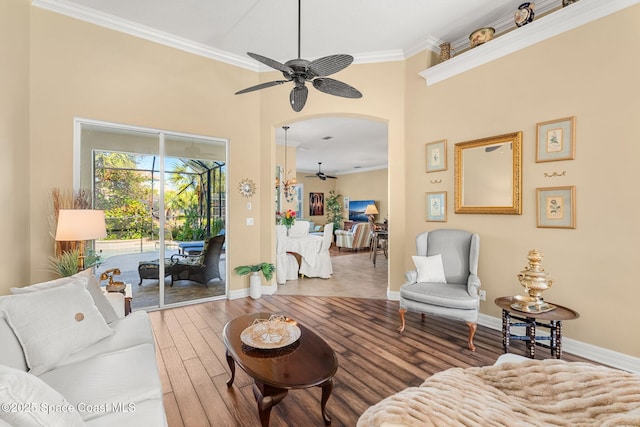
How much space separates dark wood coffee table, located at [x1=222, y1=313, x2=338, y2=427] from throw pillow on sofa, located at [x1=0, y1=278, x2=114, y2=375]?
33.7 inches

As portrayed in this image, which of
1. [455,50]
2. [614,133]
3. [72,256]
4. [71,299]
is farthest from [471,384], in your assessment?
[455,50]

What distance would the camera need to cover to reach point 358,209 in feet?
40.2

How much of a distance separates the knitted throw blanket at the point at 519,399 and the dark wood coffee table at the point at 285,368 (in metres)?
0.63

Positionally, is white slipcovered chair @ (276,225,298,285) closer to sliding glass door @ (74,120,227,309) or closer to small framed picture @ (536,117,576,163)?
sliding glass door @ (74,120,227,309)

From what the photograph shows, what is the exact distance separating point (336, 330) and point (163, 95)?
3759 mm

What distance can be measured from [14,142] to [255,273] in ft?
9.97

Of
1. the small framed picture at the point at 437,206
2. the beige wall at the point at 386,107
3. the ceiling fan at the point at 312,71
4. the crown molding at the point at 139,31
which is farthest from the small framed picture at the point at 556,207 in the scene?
the crown molding at the point at 139,31

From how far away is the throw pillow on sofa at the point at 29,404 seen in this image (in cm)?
83

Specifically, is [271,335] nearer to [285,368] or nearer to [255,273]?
[285,368]

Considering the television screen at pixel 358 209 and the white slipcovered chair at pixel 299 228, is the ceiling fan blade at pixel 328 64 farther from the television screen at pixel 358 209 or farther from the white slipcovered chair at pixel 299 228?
the television screen at pixel 358 209

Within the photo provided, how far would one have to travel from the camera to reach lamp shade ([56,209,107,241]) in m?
2.59

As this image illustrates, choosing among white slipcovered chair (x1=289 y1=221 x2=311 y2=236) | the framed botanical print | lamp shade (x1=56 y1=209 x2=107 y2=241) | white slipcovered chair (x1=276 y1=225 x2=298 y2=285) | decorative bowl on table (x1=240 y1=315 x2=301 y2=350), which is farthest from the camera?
the framed botanical print

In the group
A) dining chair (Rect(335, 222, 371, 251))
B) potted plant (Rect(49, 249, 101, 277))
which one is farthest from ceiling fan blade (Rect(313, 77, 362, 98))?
dining chair (Rect(335, 222, 371, 251))

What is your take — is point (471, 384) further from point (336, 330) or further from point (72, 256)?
point (72, 256)
